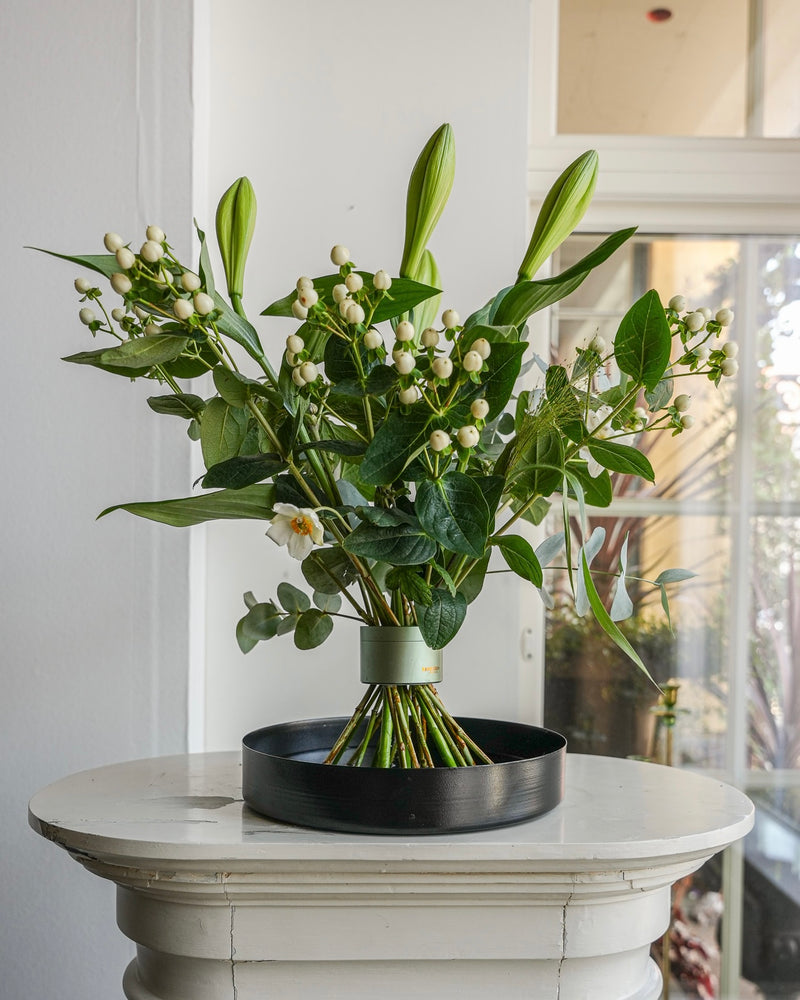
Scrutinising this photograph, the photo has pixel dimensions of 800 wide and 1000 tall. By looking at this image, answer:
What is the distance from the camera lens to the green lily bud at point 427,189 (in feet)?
2.63

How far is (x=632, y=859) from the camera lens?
763mm

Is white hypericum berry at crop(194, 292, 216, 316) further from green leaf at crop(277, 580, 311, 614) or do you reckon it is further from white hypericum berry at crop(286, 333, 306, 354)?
green leaf at crop(277, 580, 311, 614)

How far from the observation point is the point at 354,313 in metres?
0.69

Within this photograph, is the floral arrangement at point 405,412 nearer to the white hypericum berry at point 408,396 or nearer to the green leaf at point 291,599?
the white hypericum berry at point 408,396

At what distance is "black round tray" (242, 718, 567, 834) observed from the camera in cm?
77

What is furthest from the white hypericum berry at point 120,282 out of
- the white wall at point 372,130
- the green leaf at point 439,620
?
the white wall at point 372,130

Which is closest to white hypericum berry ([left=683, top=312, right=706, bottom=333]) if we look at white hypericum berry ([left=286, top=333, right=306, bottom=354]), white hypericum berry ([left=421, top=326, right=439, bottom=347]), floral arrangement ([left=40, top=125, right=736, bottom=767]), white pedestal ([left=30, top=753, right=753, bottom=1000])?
floral arrangement ([left=40, top=125, right=736, bottom=767])

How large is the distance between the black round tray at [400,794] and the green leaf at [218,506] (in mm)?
212

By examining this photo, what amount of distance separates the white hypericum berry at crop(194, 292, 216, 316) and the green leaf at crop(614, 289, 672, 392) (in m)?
0.32

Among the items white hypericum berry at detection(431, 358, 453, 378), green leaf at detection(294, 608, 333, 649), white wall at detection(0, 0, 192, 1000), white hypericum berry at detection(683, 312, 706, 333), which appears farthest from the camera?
white wall at detection(0, 0, 192, 1000)

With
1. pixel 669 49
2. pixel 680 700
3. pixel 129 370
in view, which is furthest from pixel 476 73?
pixel 680 700

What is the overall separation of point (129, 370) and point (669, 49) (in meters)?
1.08

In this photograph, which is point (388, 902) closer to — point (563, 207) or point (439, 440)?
point (439, 440)

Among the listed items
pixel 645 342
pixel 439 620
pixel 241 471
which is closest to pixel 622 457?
pixel 645 342
